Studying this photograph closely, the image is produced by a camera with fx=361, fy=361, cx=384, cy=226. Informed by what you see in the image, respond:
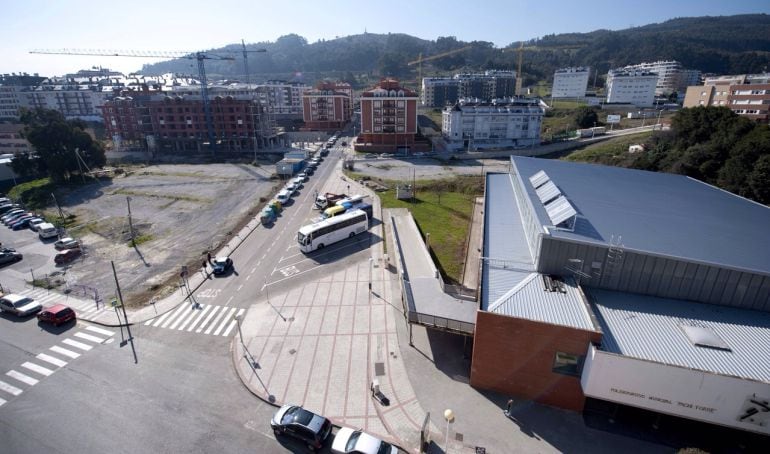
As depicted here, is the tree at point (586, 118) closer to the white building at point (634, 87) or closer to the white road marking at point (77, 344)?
the white building at point (634, 87)

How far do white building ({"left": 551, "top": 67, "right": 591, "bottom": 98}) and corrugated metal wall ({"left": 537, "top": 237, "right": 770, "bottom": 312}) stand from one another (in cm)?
15573

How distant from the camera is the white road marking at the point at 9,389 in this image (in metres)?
18.5

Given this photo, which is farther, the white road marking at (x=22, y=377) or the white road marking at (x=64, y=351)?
the white road marking at (x=64, y=351)

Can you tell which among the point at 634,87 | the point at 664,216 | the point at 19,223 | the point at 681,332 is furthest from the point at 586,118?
the point at 19,223

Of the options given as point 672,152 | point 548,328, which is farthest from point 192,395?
point 672,152

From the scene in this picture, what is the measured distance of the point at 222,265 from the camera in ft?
99.3

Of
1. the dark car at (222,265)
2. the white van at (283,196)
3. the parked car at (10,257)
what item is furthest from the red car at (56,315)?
the white van at (283,196)

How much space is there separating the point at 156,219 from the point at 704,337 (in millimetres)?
50886

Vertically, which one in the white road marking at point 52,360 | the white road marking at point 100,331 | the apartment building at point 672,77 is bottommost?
the white road marking at point 100,331

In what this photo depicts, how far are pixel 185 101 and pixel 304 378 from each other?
289 ft

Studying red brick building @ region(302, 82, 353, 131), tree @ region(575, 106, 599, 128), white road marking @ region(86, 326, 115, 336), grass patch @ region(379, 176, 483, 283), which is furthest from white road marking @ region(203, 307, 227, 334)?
tree @ region(575, 106, 599, 128)

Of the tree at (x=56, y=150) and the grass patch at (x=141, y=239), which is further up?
the tree at (x=56, y=150)

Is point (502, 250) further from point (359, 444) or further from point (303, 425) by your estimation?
point (303, 425)

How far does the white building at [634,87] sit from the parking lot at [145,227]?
5023 inches
